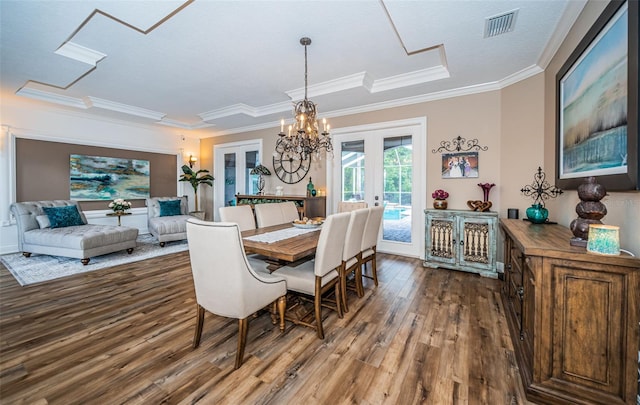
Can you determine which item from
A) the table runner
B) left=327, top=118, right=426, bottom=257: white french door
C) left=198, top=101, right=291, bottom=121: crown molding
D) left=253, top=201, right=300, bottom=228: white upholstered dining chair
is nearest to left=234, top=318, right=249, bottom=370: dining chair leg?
the table runner

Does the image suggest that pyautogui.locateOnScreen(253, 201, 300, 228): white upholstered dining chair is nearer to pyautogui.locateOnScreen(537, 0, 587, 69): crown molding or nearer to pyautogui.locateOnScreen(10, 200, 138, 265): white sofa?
pyautogui.locateOnScreen(10, 200, 138, 265): white sofa

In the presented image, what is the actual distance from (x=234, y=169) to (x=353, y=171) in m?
3.40

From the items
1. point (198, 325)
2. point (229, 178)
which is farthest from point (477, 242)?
point (229, 178)

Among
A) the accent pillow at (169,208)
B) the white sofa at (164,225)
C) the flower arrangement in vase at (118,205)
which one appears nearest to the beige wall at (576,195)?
the white sofa at (164,225)

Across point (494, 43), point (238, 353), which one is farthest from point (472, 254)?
point (238, 353)

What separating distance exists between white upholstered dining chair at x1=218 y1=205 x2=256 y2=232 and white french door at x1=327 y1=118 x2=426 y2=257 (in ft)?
7.30

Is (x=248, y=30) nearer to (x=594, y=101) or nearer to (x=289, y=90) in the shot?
(x=289, y=90)

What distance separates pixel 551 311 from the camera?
4.65 feet

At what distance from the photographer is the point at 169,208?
18.9ft

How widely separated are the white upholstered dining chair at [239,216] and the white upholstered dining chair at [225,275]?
3.75ft

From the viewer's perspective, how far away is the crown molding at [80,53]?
9.62 ft

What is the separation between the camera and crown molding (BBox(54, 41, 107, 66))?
2.93 meters

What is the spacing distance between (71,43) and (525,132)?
5.49 m

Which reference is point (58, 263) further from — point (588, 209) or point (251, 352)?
point (588, 209)
